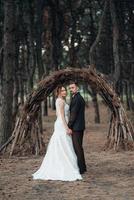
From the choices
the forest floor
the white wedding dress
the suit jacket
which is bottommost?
the forest floor

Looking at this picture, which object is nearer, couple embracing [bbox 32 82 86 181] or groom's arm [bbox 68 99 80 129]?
couple embracing [bbox 32 82 86 181]

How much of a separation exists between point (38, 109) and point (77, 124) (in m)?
4.04

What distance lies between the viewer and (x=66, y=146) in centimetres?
1155

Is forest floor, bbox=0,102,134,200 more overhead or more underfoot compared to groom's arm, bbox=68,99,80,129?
more underfoot

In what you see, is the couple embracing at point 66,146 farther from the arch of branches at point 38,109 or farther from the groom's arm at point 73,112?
the arch of branches at point 38,109

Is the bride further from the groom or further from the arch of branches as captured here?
the arch of branches

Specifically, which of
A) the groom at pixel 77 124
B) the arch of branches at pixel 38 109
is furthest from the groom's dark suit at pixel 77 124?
the arch of branches at pixel 38 109

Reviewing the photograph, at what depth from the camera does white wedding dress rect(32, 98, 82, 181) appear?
11.3 meters

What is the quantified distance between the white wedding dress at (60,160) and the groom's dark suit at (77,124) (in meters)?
0.11

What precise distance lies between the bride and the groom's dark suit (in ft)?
0.36

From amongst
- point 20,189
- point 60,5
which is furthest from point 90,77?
point 60,5

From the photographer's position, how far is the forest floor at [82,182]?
31.5ft

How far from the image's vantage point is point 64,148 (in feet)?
37.8

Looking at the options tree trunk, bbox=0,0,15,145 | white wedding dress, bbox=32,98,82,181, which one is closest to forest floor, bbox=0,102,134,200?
white wedding dress, bbox=32,98,82,181
